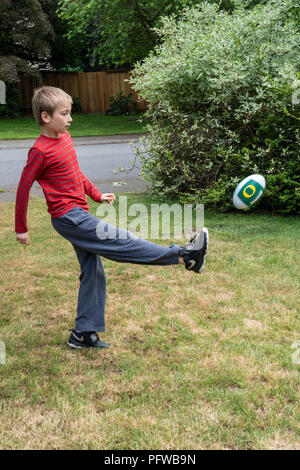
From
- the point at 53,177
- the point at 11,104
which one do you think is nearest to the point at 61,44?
the point at 11,104

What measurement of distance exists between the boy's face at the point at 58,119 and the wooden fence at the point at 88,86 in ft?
83.8

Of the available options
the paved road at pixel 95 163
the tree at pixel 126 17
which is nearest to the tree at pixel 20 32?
the tree at pixel 126 17

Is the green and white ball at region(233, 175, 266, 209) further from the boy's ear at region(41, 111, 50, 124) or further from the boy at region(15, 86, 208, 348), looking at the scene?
the boy's ear at region(41, 111, 50, 124)

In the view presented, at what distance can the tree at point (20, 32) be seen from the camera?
76.9ft

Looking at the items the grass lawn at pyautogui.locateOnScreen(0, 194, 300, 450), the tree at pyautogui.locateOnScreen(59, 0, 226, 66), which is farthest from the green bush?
the tree at pyautogui.locateOnScreen(59, 0, 226, 66)

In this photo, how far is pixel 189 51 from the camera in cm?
729

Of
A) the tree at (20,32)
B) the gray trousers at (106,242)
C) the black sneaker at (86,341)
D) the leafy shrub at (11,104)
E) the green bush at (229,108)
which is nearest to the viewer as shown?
the gray trousers at (106,242)

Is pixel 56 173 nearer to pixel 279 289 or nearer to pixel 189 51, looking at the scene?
pixel 279 289

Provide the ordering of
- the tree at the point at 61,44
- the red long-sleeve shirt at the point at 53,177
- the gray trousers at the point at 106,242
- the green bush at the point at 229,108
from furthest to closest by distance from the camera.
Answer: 1. the tree at the point at 61,44
2. the green bush at the point at 229,108
3. the gray trousers at the point at 106,242
4. the red long-sleeve shirt at the point at 53,177

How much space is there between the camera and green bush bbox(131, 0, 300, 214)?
6758mm

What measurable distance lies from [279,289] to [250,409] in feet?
6.26

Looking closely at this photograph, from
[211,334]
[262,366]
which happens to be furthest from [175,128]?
[262,366]

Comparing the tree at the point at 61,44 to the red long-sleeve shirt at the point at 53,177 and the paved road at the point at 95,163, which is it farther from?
the red long-sleeve shirt at the point at 53,177

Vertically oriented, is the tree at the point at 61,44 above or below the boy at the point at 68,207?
above
